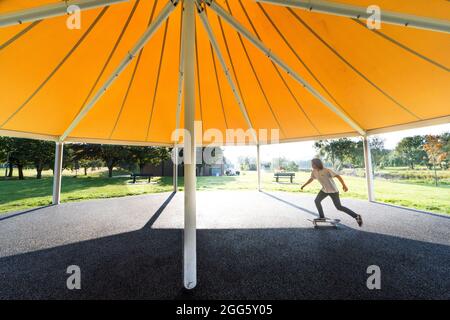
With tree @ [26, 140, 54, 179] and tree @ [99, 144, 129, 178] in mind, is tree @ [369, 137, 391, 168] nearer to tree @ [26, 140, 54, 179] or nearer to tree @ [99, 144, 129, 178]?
tree @ [99, 144, 129, 178]

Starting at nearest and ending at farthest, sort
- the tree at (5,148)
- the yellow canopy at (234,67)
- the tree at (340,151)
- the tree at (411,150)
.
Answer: the yellow canopy at (234,67)
the tree at (5,148)
the tree at (340,151)
the tree at (411,150)

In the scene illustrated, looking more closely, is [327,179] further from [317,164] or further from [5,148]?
[5,148]

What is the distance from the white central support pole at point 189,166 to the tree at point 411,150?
32973 mm

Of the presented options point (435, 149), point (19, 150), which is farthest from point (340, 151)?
point (19, 150)

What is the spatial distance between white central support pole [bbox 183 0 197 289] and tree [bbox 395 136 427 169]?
3297cm

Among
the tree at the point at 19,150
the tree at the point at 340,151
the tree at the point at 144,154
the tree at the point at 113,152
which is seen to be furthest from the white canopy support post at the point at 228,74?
the tree at the point at 19,150

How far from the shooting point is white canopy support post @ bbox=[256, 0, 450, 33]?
267cm

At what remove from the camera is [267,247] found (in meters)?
4.03

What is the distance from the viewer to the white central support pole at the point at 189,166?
2.63 metres

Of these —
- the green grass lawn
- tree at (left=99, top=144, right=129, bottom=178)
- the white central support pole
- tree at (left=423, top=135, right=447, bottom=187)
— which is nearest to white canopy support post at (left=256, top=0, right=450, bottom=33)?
the white central support pole

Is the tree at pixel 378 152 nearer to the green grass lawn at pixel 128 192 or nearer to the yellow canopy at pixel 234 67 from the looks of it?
the green grass lawn at pixel 128 192
